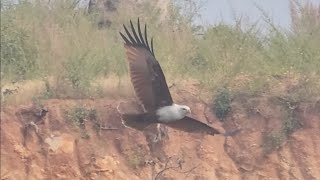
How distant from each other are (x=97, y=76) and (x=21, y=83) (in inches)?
35.8

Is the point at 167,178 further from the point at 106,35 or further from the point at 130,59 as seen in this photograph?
the point at 106,35

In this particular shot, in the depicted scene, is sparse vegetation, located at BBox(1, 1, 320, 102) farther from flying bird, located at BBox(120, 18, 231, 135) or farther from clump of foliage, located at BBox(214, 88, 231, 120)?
flying bird, located at BBox(120, 18, 231, 135)

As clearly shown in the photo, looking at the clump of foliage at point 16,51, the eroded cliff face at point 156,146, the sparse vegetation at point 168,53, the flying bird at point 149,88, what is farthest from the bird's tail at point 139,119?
the clump of foliage at point 16,51

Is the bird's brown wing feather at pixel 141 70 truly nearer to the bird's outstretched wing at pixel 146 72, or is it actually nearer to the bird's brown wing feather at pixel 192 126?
the bird's outstretched wing at pixel 146 72

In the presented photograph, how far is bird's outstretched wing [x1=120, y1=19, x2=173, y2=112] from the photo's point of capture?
663 centimetres

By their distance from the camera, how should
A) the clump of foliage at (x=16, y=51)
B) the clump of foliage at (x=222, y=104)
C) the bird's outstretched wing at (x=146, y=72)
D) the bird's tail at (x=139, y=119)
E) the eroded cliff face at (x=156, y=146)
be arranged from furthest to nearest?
the clump of foliage at (x=16, y=51) → the clump of foliage at (x=222, y=104) → the eroded cliff face at (x=156, y=146) → the bird's tail at (x=139, y=119) → the bird's outstretched wing at (x=146, y=72)

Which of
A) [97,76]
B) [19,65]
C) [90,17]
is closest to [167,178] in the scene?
[97,76]

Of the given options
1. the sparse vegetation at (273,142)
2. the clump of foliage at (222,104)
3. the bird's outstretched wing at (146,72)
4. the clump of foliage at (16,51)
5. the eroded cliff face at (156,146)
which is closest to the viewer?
the bird's outstretched wing at (146,72)

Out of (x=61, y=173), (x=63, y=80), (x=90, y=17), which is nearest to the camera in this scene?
(x=61, y=173)

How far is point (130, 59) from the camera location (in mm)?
6707

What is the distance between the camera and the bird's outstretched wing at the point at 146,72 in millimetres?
6629

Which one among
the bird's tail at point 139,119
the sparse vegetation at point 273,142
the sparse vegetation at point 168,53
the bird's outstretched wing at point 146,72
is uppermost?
the sparse vegetation at point 168,53

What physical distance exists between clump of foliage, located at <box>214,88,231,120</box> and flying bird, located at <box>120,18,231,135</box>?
63.5 inches

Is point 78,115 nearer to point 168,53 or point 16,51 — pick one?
point 16,51
